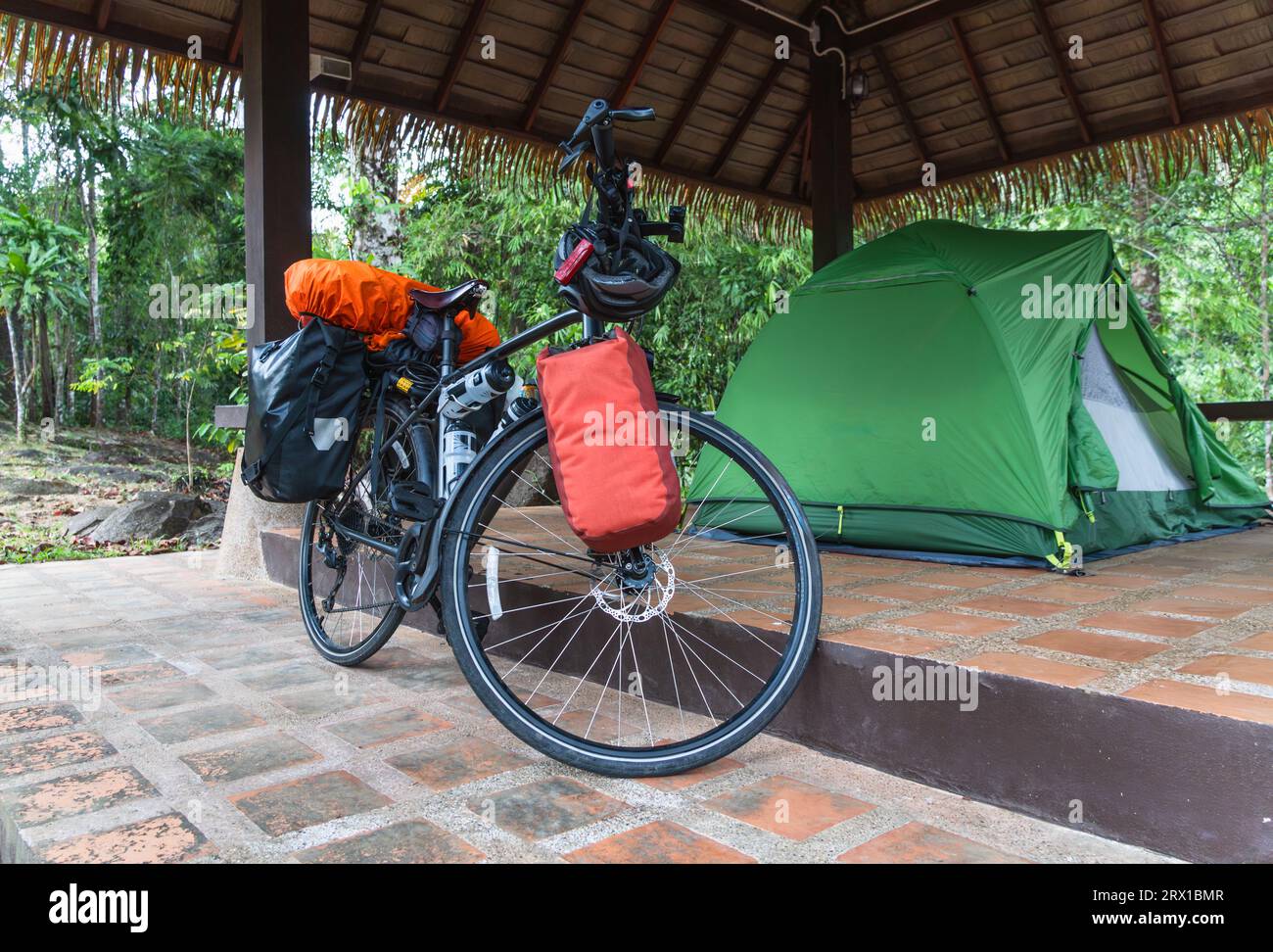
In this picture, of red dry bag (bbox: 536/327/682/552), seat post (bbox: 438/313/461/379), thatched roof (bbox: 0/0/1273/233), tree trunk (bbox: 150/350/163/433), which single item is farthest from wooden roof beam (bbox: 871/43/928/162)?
tree trunk (bbox: 150/350/163/433)

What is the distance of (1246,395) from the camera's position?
9.79 meters

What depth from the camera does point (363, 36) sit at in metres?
3.78

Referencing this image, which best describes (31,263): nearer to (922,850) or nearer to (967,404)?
(967,404)

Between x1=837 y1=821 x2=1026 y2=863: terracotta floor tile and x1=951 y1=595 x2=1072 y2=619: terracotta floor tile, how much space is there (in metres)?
0.81

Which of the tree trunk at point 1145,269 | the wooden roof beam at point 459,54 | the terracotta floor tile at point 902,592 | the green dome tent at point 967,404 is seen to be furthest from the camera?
the tree trunk at point 1145,269

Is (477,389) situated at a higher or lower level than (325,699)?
higher

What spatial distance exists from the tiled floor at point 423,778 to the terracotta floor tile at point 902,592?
11 mm

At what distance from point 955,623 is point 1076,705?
1.87ft

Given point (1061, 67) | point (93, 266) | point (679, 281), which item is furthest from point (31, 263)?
point (1061, 67)

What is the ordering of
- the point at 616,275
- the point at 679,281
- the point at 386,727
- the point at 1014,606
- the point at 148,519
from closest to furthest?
the point at 616,275, the point at 386,727, the point at 1014,606, the point at 148,519, the point at 679,281

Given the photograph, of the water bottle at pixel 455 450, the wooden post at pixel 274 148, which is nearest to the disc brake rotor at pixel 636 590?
the water bottle at pixel 455 450

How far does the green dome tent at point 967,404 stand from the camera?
2.88 meters

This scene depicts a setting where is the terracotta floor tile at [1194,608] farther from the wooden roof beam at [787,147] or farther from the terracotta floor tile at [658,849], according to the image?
the wooden roof beam at [787,147]
